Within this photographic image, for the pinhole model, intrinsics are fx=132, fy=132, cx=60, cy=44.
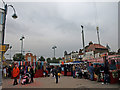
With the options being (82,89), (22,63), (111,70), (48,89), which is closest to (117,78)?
(111,70)

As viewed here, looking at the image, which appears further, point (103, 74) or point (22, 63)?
point (22, 63)


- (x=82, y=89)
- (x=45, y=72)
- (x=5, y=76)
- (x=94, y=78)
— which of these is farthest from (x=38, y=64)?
(x=82, y=89)

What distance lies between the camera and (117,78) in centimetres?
1108

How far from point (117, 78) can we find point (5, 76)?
14.3 metres

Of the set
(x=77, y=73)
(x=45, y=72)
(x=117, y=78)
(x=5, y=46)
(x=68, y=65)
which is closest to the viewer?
(x=5, y=46)

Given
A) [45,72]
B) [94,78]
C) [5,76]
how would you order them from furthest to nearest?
1. [45,72]
2. [5,76]
3. [94,78]

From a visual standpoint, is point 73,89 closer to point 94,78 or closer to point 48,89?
point 48,89

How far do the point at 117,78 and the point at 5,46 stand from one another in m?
9.17

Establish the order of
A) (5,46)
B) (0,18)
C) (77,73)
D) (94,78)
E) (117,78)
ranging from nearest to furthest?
(5,46), (0,18), (117,78), (94,78), (77,73)

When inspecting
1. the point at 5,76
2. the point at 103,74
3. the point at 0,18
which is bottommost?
the point at 5,76

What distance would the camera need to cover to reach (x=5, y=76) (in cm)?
1811

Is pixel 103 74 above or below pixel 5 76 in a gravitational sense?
above

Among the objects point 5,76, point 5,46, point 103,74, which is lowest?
point 5,76

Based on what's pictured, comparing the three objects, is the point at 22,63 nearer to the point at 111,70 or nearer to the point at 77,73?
the point at 77,73
